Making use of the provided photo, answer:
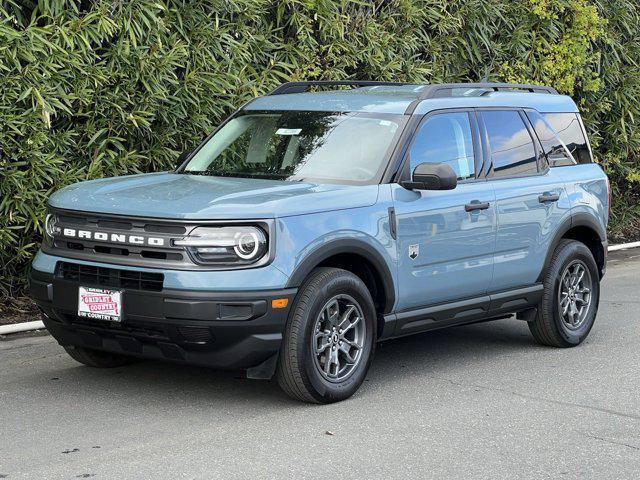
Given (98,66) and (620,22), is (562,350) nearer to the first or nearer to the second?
(98,66)

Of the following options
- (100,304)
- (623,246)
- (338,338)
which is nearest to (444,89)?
Result: (338,338)

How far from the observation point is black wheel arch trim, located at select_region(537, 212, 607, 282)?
815cm

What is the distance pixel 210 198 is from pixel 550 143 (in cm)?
313

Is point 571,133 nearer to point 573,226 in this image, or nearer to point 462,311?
point 573,226

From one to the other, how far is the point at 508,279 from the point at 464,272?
21.8 inches

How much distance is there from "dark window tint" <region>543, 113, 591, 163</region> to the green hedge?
3.07 meters

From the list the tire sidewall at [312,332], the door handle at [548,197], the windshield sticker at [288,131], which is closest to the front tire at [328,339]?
the tire sidewall at [312,332]

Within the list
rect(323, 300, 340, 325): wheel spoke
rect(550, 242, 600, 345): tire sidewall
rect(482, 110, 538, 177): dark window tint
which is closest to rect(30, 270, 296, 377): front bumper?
rect(323, 300, 340, 325): wheel spoke

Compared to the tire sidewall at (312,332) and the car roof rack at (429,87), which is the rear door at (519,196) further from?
the tire sidewall at (312,332)

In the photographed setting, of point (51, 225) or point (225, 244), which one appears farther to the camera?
point (51, 225)

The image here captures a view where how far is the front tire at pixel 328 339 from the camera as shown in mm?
6328

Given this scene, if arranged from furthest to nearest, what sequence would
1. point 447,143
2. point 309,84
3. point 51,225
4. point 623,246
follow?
1. point 623,246
2. point 309,84
3. point 447,143
4. point 51,225

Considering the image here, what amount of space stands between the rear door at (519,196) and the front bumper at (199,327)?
6.65 feet

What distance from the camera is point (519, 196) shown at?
25.7 feet
